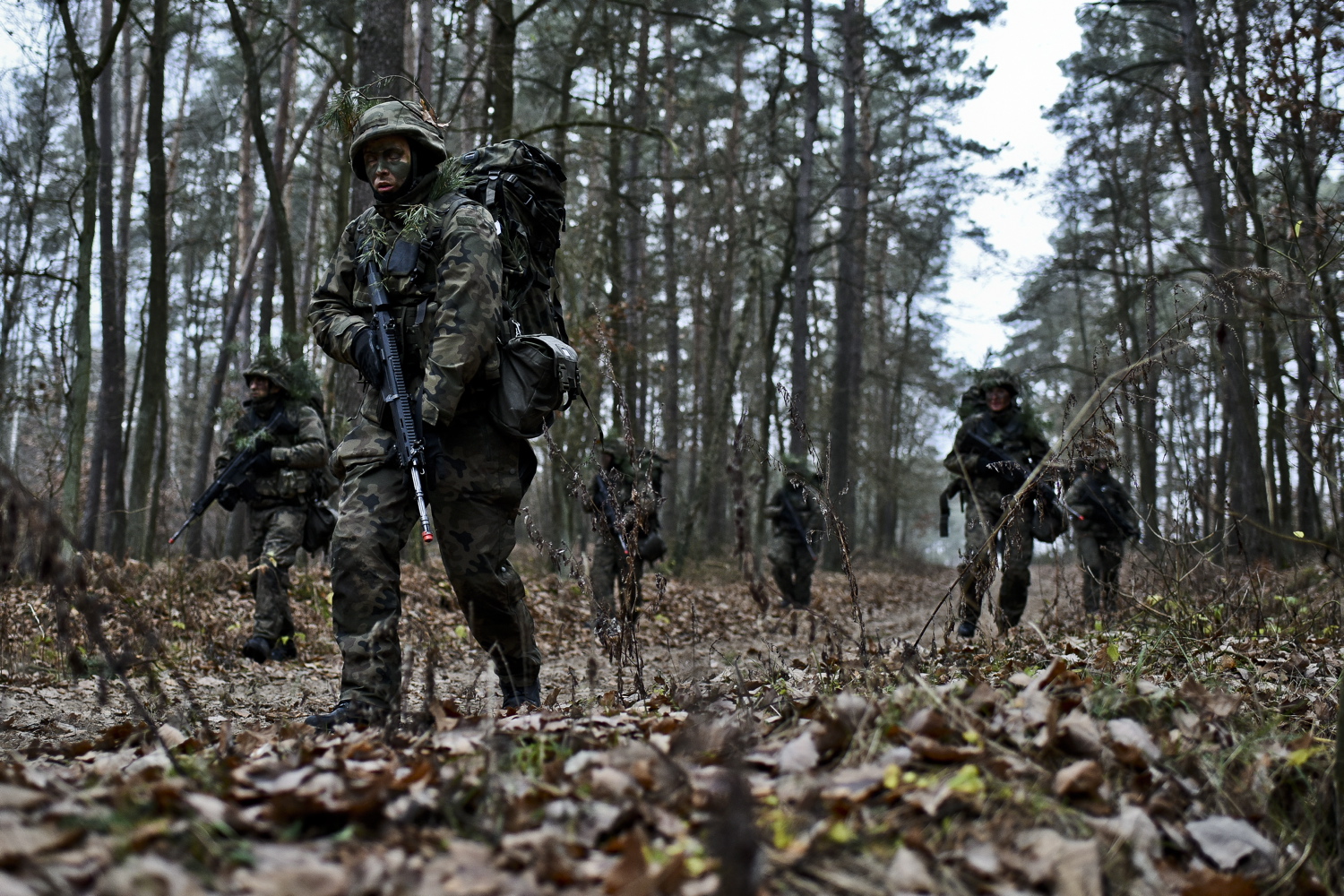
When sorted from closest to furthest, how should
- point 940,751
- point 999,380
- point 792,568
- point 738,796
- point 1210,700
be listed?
point 738,796, point 940,751, point 1210,700, point 999,380, point 792,568

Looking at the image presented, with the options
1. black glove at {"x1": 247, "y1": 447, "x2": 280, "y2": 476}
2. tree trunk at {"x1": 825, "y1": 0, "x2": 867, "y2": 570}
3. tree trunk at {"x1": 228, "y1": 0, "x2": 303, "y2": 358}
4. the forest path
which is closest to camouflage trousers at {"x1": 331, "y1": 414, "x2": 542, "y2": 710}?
the forest path

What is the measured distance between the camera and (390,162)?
4184 millimetres

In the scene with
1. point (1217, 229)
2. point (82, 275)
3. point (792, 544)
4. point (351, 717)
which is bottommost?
point (351, 717)

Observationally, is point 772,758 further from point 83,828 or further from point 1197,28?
point 1197,28

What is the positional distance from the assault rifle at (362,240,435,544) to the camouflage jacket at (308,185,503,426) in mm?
56

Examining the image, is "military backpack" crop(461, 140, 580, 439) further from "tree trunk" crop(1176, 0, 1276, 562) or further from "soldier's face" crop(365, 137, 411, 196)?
"tree trunk" crop(1176, 0, 1276, 562)

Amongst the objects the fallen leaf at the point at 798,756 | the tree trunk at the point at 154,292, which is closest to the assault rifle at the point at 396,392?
the fallen leaf at the point at 798,756

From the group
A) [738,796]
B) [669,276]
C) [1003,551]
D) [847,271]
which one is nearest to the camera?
[738,796]

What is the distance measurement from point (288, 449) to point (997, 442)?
5.94 m

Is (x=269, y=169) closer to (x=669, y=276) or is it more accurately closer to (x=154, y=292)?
(x=154, y=292)

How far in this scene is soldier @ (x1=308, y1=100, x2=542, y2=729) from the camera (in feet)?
12.1

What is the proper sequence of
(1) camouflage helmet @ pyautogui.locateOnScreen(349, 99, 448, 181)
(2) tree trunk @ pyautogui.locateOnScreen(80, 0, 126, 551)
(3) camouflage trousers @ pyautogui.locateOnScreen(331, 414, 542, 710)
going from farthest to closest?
(2) tree trunk @ pyautogui.locateOnScreen(80, 0, 126, 551) < (1) camouflage helmet @ pyautogui.locateOnScreen(349, 99, 448, 181) < (3) camouflage trousers @ pyautogui.locateOnScreen(331, 414, 542, 710)

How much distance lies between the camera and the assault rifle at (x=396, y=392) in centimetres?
374

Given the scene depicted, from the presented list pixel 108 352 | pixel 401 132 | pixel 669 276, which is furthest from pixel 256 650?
pixel 669 276
